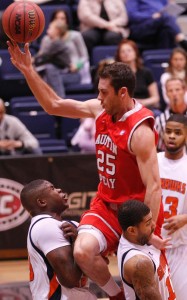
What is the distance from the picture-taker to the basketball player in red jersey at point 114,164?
17.5ft

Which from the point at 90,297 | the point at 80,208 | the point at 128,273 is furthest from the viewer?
the point at 80,208

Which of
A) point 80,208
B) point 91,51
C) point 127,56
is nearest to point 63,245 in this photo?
point 80,208

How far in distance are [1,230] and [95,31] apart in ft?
12.7

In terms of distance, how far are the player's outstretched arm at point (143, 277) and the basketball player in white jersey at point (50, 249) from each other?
1.48 ft

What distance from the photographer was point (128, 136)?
5.40 metres

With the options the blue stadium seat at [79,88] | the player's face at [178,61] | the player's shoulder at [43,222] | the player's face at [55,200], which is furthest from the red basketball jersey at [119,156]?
the blue stadium seat at [79,88]

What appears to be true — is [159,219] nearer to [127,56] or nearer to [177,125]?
[177,125]

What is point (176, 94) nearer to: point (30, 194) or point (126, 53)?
point (126, 53)

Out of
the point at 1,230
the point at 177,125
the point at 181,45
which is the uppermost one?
the point at 177,125

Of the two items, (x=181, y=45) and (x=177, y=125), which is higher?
(x=177, y=125)

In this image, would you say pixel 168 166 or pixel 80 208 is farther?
pixel 80 208

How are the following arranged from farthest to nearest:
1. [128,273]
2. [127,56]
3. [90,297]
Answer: [127,56] → [90,297] → [128,273]

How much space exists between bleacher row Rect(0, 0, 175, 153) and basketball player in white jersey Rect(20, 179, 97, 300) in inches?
164

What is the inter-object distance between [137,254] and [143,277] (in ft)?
0.58
